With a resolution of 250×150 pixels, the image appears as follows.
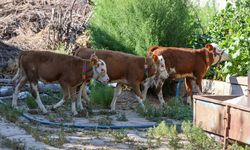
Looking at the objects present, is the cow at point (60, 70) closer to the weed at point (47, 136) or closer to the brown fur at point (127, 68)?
the brown fur at point (127, 68)

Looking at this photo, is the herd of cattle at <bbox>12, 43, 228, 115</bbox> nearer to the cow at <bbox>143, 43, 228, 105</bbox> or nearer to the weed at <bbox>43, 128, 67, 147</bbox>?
the cow at <bbox>143, 43, 228, 105</bbox>

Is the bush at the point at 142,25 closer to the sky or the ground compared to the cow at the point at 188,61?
closer to the sky

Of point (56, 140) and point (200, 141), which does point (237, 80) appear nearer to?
point (200, 141)

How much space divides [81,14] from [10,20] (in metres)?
2.56

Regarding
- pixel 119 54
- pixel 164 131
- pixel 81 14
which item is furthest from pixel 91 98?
pixel 81 14

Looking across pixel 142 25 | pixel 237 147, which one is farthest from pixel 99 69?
pixel 237 147

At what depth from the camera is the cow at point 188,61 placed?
13.4 metres

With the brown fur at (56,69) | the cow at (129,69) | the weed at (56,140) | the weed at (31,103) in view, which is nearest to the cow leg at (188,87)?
the cow at (129,69)

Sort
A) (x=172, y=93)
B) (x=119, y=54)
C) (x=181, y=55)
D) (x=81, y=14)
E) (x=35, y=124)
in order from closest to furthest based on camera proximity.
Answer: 1. (x=35, y=124)
2. (x=119, y=54)
3. (x=181, y=55)
4. (x=172, y=93)
5. (x=81, y=14)

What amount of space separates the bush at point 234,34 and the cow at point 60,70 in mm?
3837

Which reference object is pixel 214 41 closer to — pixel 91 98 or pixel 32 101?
pixel 91 98

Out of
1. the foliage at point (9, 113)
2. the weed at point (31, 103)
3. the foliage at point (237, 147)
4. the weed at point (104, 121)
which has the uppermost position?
the weed at point (31, 103)

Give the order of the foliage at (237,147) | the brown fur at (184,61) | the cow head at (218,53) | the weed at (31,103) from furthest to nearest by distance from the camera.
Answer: the cow head at (218,53)
the brown fur at (184,61)
the weed at (31,103)
the foliage at (237,147)

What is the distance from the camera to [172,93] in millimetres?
15602
